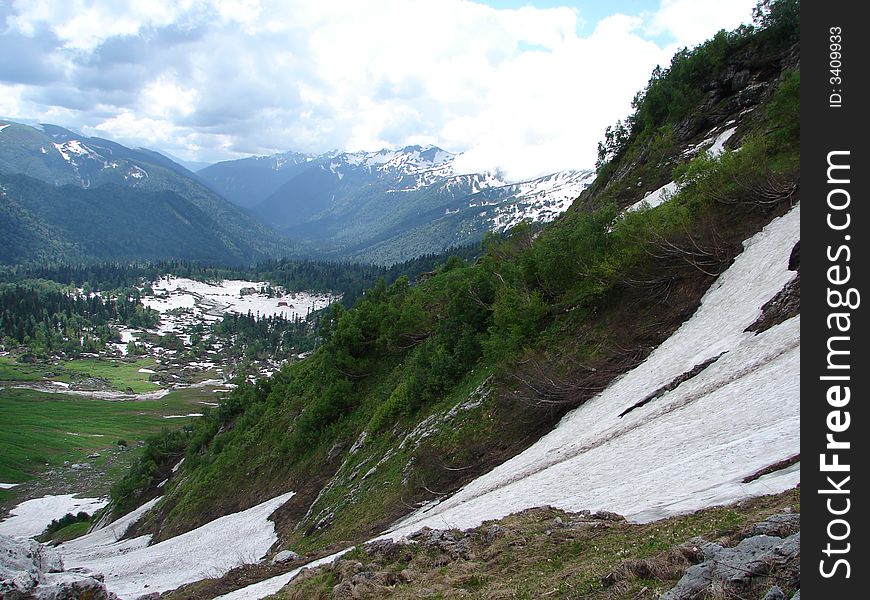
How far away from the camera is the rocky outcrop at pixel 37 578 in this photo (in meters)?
18.7

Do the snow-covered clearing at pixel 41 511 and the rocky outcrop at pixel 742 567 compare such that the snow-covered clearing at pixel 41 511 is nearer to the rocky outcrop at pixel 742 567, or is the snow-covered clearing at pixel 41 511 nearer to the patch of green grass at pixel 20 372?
the rocky outcrop at pixel 742 567

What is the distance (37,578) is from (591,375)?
23.2 m

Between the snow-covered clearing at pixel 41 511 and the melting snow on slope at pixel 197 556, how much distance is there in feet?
168

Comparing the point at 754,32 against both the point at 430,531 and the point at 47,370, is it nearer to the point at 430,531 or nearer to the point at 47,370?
the point at 430,531

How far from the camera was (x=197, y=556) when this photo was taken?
33469 mm

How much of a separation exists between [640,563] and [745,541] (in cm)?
175

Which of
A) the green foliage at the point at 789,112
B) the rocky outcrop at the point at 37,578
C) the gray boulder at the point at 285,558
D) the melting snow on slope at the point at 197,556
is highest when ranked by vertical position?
the green foliage at the point at 789,112

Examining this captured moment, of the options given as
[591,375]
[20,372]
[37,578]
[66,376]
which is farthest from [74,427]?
[591,375]

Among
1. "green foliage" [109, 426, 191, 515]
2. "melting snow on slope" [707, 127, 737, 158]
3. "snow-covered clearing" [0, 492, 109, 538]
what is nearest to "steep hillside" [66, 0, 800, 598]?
"melting snow on slope" [707, 127, 737, 158]

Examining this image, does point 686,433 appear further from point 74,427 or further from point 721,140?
point 74,427

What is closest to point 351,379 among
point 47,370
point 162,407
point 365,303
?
point 365,303

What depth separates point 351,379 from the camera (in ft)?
158

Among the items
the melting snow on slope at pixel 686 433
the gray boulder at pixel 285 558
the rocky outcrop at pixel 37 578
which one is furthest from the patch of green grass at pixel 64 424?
the melting snow on slope at pixel 686 433

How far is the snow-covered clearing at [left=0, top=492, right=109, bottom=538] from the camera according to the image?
81062 mm
